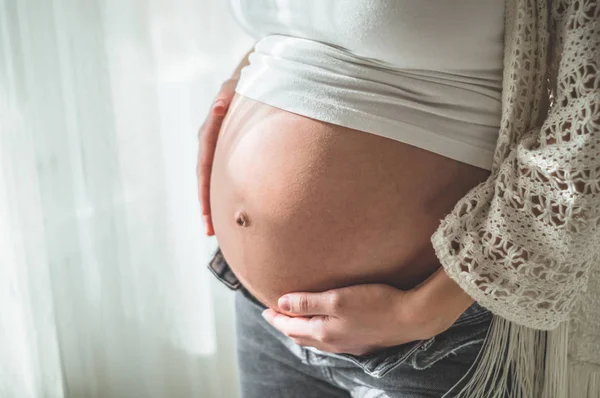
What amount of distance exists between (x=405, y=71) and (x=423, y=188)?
136 mm

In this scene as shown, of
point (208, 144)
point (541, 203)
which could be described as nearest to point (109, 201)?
point (208, 144)

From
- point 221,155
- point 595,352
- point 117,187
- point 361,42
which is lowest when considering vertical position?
point 595,352

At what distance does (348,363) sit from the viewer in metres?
0.86

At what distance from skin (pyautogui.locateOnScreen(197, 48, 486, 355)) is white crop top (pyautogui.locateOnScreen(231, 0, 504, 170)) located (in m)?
0.03

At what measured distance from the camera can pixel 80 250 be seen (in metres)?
1.40

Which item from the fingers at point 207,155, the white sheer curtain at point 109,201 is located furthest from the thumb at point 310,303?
the white sheer curtain at point 109,201

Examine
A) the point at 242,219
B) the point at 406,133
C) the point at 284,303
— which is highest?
the point at 406,133

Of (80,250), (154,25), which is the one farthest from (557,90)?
(80,250)

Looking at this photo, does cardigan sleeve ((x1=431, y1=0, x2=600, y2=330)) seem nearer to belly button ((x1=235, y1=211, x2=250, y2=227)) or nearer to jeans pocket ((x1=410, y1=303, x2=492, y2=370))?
jeans pocket ((x1=410, y1=303, x2=492, y2=370))

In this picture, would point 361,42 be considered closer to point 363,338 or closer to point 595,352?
point 363,338

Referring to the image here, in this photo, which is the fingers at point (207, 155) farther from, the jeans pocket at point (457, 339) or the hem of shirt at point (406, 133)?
the jeans pocket at point (457, 339)

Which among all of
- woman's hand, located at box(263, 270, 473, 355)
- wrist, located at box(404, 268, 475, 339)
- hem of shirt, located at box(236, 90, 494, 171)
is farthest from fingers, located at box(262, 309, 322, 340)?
hem of shirt, located at box(236, 90, 494, 171)

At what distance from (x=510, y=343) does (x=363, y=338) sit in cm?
18

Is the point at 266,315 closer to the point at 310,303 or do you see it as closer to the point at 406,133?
the point at 310,303
